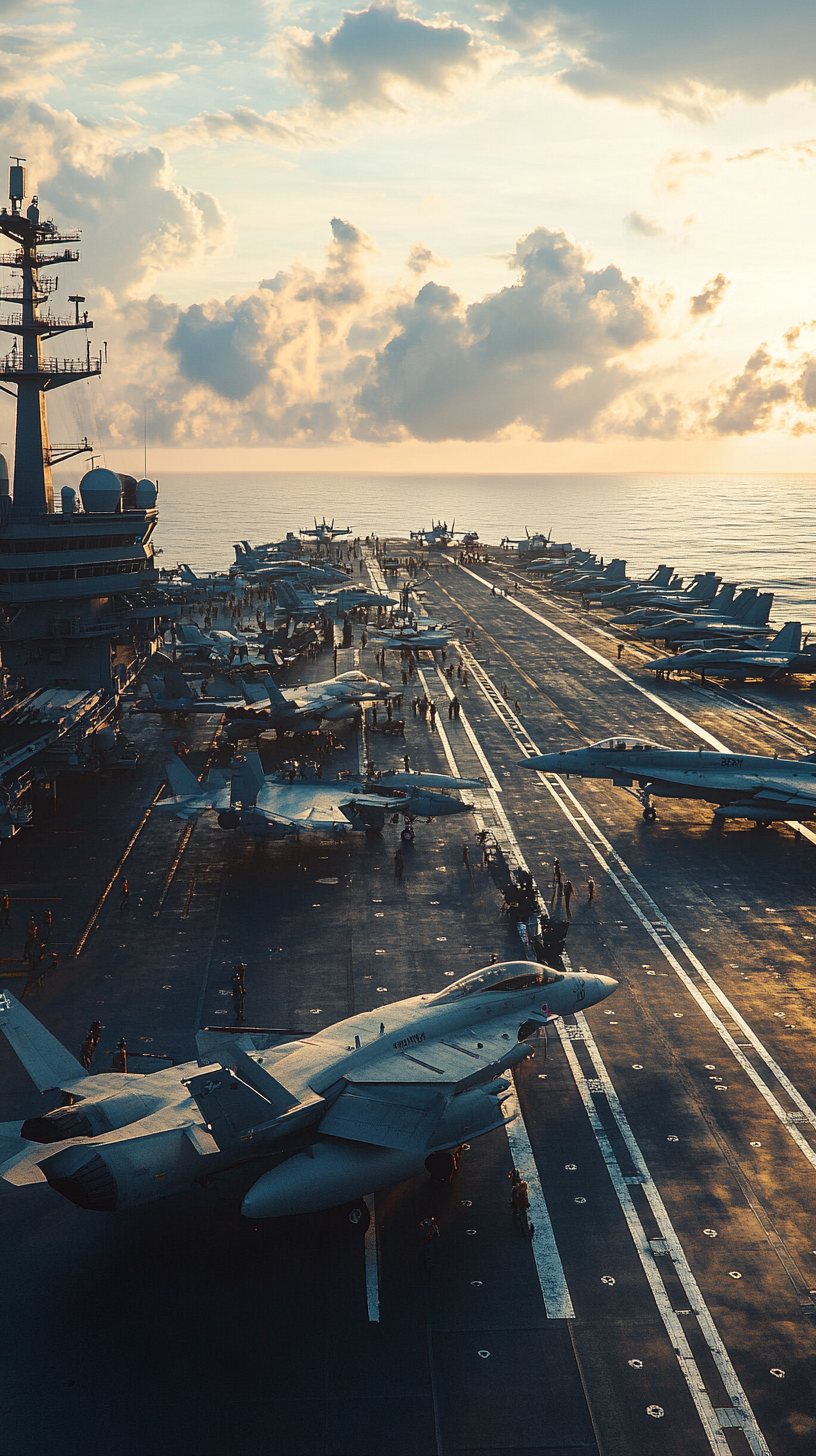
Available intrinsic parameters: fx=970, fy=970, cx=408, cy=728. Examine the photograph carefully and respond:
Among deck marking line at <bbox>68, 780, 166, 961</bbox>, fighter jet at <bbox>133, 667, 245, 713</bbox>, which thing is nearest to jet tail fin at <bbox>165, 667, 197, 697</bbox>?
fighter jet at <bbox>133, 667, 245, 713</bbox>

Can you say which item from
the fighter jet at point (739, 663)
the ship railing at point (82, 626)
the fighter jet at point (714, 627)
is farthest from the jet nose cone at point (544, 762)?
the fighter jet at point (714, 627)

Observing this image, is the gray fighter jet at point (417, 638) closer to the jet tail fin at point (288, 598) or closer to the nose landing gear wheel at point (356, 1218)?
the jet tail fin at point (288, 598)

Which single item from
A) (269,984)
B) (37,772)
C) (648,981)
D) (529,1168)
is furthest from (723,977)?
(37,772)

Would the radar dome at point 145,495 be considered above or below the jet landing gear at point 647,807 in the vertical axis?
above

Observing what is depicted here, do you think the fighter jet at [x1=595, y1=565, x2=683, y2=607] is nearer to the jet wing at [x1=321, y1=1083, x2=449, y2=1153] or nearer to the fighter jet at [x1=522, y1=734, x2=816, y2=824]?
the fighter jet at [x1=522, y1=734, x2=816, y2=824]

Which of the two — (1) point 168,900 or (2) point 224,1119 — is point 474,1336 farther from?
(1) point 168,900

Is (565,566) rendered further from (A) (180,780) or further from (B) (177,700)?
(A) (180,780)
